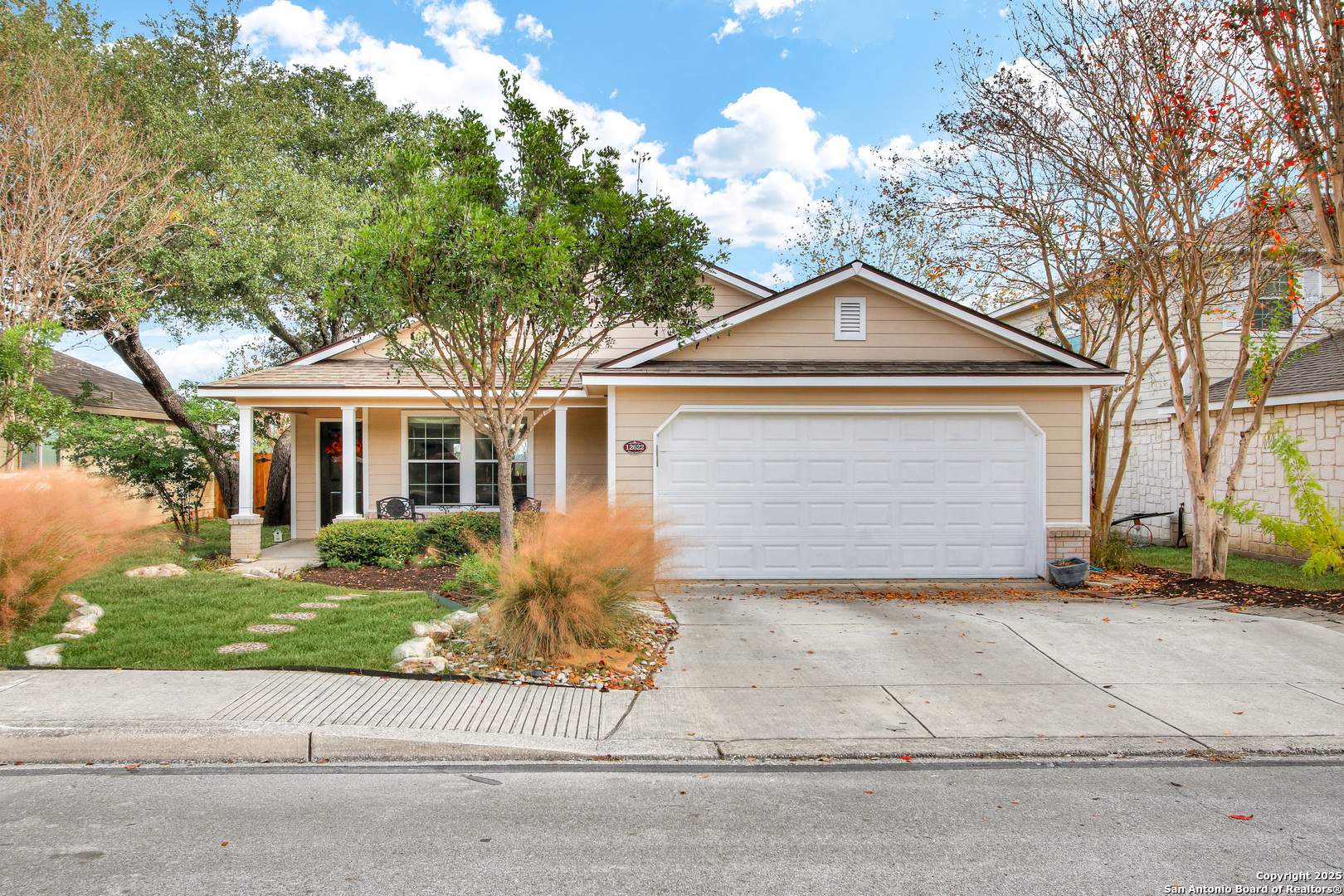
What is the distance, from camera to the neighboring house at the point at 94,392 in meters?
16.8

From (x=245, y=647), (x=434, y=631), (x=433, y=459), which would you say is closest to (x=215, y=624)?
(x=245, y=647)

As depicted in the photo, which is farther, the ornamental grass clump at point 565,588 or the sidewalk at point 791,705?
the ornamental grass clump at point 565,588

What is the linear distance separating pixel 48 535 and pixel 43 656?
36.7 inches

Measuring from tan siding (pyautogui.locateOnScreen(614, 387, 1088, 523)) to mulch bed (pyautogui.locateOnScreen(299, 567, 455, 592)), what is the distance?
8.82 feet

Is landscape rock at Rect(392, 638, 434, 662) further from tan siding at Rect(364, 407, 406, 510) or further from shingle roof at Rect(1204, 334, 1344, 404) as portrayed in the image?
shingle roof at Rect(1204, 334, 1344, 404)

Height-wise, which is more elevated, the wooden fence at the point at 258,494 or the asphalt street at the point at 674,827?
the wooden fence at the point at 258,494

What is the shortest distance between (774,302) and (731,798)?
7915 millimetres

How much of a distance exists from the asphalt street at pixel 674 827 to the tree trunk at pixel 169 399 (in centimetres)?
1325

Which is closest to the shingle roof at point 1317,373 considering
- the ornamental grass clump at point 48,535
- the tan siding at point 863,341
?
the tan siding at point 863,341

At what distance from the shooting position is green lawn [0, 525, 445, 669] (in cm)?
600

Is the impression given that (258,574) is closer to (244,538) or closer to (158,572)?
(158,572)

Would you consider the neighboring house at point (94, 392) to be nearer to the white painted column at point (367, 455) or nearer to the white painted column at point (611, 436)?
the white painted column at point (367, 455)

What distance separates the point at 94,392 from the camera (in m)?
18.8

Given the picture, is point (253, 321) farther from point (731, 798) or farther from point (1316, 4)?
point (1316, 4)
